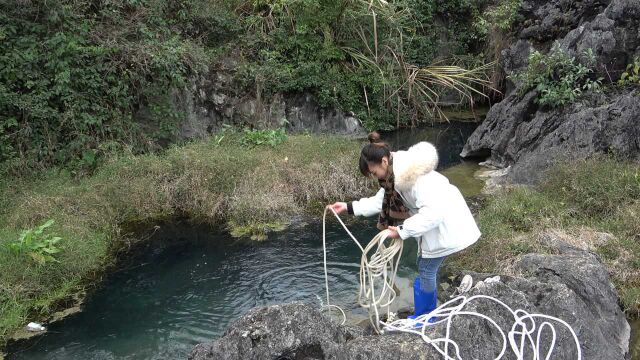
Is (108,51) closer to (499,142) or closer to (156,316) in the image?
(156,316)

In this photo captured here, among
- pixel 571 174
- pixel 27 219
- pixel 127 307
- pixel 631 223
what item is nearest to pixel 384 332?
pixel 127 307

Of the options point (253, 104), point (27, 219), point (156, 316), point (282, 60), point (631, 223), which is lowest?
point (156, 316)

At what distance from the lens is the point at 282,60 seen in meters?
12.0

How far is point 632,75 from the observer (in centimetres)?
912

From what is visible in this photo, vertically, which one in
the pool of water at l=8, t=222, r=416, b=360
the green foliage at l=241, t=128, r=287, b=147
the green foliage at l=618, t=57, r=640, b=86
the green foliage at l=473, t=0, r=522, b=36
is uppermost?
the green foliage at l=473, t=0, r=522, b=36

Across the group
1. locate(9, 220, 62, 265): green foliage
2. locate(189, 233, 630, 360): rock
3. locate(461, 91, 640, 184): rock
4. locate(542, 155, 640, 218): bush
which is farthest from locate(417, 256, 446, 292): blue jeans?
locate(461, 91, 640, 184): rock

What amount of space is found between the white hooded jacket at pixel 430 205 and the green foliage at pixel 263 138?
589 centimetres

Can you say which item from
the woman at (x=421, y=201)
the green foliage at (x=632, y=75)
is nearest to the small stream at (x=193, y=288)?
the woman at (x=421, y=201)

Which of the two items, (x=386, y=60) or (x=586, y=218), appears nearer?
(x=586, y=218)

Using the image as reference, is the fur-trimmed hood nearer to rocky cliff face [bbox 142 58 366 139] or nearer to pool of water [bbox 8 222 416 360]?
pool of water [bbox 8 222 416 360]

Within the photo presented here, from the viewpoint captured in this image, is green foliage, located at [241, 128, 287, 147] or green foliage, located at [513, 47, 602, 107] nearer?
green foliage, located at [513, 47, 602, 107]

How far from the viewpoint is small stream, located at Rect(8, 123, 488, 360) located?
5.18 metres

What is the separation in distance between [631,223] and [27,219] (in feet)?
24.8

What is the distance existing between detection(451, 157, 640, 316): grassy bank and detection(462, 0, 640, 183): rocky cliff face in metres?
1.03
